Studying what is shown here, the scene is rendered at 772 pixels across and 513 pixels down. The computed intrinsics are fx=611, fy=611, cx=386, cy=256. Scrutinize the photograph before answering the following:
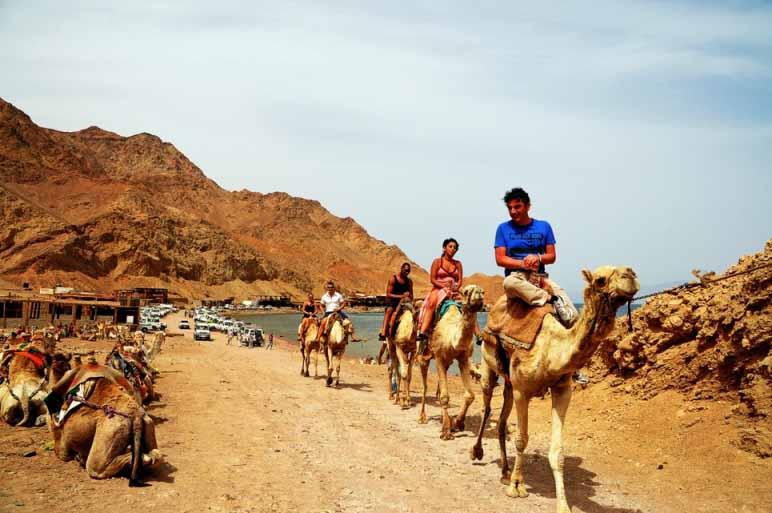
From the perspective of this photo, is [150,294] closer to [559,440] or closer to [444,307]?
[444,307]

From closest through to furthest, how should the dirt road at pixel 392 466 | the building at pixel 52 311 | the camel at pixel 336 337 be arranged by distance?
the dirt road at pixel 392 466, the camel at pixel 336 337, the building at pixel 52 311

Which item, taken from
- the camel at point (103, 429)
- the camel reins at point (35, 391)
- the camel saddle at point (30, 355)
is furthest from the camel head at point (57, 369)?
the camel at point (103, 429)

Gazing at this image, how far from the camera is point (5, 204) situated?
11712 cm

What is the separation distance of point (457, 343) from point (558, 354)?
15.3ft

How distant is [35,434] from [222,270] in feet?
489

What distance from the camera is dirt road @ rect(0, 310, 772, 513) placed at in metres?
7.42

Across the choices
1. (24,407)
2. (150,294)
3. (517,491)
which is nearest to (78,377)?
(24,407)

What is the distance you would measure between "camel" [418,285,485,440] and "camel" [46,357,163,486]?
18.4ft

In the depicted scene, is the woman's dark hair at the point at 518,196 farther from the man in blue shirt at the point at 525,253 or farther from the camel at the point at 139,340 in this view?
the camel at the point at 139,340

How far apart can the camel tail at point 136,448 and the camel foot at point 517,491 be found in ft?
15.5

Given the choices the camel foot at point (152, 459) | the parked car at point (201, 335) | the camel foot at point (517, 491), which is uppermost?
the camel foot at point (152, 459)

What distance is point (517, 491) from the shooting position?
26.6 ft

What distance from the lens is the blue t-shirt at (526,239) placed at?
875cm

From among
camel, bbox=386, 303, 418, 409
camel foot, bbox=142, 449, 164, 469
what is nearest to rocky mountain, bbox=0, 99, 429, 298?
camel, bbox=386, 303, 418, 409
